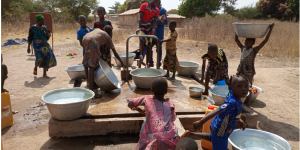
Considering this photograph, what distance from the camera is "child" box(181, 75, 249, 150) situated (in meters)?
1.83

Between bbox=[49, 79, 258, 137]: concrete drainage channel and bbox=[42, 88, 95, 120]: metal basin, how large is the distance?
102 mm

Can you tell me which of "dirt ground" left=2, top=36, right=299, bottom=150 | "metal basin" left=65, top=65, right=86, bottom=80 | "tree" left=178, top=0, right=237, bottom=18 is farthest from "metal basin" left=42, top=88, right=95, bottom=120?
"tree" left=178, top=0, right=237, bottom=18

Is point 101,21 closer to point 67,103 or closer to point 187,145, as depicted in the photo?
point 67,103

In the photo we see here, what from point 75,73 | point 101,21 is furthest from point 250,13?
point 75,73

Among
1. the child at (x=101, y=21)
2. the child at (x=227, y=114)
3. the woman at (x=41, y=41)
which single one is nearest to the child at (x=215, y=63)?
the child at (x=227, y=114)

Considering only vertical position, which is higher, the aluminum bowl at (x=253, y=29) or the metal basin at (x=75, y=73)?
the aluminum bowl at (x=253, y=29)

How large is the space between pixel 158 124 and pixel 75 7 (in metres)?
28.3

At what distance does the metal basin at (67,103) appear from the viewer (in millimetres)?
2475

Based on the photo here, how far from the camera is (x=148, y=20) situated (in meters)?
4.91

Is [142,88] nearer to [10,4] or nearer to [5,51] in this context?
[5,51]

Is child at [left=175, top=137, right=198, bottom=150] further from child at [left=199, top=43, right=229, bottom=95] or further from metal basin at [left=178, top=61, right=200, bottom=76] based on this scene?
metal basin at [left=178, top=61, right=200, bottom=76]

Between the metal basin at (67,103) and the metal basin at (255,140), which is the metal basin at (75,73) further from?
the metal basin at (255,140)

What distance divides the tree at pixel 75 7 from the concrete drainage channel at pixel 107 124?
986 inches

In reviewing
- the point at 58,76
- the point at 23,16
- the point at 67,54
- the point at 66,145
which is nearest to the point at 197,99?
the point at 66,145
